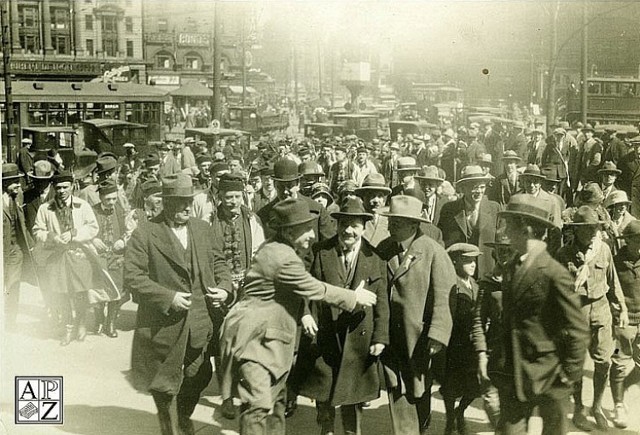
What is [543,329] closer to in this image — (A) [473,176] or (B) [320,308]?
(B) [320,308]

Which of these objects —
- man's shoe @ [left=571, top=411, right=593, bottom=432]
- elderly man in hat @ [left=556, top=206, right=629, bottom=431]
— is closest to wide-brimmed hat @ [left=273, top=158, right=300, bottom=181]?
elderly man in hat @ [left=556, top=206, right=629, bottom=431]

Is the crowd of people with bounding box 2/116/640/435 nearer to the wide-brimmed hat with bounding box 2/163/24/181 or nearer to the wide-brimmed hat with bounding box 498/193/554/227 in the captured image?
the wide-brimmed hat with bounding box 498/193/554/227

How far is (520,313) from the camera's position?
3945 millimetres

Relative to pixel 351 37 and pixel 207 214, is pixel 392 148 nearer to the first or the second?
pixel 207 214

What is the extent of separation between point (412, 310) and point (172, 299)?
152 cm

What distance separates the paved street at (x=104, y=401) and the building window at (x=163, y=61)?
194ft

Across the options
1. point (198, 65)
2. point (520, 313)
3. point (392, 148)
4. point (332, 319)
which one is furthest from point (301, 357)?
point (198, 65)

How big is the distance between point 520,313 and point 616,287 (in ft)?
5.05

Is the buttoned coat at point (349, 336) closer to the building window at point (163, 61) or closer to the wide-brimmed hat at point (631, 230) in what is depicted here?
the wide-brimmed hat at point (631, 230)

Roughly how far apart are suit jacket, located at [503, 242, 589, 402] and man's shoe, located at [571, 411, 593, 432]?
1353 millimetres

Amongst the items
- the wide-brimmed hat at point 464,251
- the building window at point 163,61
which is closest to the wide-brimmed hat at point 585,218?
the wide-brimmed hat at point 464,251

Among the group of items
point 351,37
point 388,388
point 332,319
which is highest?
point 351,37

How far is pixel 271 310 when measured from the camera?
4.17 m

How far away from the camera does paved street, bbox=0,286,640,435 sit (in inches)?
201
